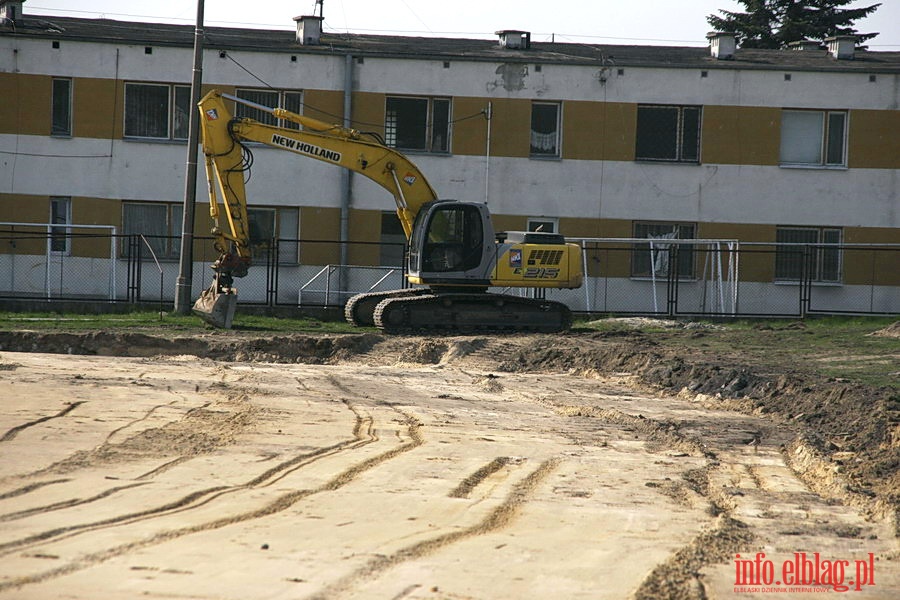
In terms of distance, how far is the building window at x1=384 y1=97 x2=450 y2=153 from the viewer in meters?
28.8

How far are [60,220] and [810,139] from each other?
799 inches

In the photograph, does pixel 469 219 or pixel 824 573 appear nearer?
pixel 824 573

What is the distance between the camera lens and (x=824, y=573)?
20.8 feet

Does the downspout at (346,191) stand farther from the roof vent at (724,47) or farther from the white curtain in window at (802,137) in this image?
the white curtain in window at (802,137)

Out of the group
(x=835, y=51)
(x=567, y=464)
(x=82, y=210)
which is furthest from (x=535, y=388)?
(x=835, y=51)

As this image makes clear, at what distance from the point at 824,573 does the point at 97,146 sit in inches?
995

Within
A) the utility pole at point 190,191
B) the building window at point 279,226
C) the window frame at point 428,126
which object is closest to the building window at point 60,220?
the building window at point 279,226

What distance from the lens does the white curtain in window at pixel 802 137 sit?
2917cm

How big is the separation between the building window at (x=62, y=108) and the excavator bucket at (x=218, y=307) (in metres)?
9.76

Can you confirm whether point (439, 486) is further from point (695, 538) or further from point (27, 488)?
point (27, 488)

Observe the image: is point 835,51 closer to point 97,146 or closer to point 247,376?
point 97,146

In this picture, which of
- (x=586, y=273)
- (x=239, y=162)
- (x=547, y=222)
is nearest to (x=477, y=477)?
(x=239, y=162)

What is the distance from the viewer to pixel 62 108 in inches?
1111

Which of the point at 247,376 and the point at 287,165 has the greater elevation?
the point at 287,165
